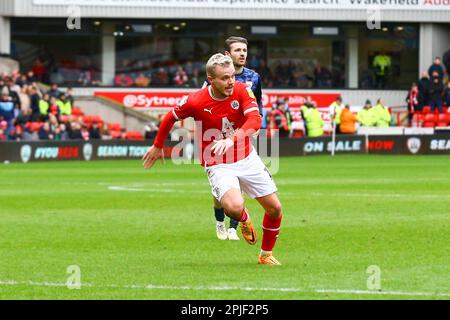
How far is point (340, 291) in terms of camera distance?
10.3 meters

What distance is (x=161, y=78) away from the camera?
53781 millimetres

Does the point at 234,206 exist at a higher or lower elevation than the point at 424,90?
lower

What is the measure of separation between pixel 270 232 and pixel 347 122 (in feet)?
105

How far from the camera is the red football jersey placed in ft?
41.3

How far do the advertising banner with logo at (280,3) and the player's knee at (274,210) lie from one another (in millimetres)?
39373

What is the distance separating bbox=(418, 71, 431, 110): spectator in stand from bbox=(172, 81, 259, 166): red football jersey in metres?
37.3

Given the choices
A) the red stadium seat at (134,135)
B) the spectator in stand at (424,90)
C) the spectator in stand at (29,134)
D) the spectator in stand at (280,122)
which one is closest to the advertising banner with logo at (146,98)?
the red stadium seat at (134,135)

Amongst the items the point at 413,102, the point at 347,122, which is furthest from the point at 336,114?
the point at 413,102

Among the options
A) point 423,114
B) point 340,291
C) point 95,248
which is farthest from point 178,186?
point 423,114

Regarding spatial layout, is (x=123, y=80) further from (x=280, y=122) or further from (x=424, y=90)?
(x=424, y=90)

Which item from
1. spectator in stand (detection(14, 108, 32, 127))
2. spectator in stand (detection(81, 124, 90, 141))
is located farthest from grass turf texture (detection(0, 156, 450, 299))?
spectator in stand (detection(81, 124, 90, 141))

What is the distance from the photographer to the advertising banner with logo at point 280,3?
51.7 m

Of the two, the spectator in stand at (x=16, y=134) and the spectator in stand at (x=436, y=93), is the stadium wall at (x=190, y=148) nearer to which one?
the spectator in stand at (x=16, y=134)
